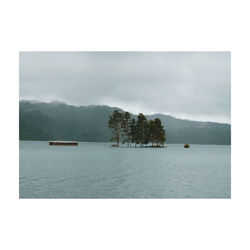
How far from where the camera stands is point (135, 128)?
240 ft

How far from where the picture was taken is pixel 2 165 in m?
13.0

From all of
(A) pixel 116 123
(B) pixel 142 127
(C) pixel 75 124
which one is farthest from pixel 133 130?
(C) pixel 75 124

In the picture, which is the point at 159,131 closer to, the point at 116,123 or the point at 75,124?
the point at 116,123

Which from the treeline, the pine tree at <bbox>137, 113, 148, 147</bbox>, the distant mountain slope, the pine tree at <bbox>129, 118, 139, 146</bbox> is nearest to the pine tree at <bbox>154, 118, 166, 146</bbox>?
the treeline

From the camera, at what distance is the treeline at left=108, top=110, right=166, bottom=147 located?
2697 inches

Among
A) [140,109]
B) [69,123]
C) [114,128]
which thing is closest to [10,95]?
[114,128]

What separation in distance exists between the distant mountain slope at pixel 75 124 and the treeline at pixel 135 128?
7.81 feet

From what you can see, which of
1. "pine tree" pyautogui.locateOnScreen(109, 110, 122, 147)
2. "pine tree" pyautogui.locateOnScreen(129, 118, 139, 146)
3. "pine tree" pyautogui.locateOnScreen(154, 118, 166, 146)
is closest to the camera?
"pine tree" pyautogui.locateOnScreen(109, 110, 122, 147)

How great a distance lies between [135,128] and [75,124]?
82.6 feet

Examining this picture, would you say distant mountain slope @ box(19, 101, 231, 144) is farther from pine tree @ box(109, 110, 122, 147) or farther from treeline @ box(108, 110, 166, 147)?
pine tree @ box(109, 110, 122, 147)

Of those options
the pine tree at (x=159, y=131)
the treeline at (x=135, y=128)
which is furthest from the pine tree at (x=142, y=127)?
the pine tree at (x=159, y=131)

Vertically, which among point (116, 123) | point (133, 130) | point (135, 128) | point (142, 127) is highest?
point (116, 123)

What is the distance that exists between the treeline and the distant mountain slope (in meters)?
2.38
